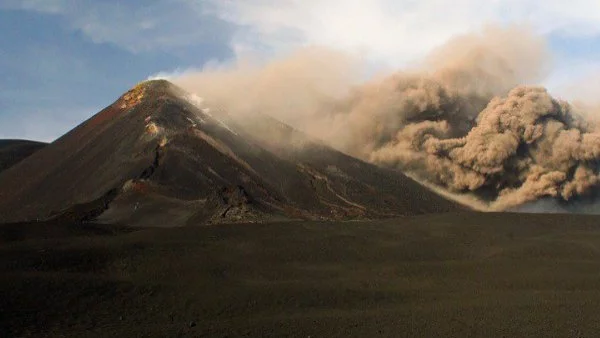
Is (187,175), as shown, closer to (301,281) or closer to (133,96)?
(133,96)

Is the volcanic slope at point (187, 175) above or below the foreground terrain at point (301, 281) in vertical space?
above

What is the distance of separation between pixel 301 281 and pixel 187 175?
29.9 meters

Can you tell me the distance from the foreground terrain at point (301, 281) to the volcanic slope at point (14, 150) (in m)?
69.1

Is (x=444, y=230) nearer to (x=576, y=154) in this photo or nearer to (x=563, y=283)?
(x=563, y=283)

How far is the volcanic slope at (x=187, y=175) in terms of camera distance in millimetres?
44031

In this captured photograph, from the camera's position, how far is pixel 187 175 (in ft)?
168

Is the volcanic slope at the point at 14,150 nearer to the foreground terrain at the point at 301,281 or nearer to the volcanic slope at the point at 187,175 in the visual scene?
the volcanic slope at the point at 187,175

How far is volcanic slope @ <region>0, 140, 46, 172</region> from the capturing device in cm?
9300

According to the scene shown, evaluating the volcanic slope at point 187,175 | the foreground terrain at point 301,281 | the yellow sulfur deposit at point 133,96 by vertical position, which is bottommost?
the foreground terrain at point 301,281

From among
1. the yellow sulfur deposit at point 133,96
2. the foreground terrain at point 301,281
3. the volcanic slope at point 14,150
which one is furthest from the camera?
the volcanic slope at point 14,150

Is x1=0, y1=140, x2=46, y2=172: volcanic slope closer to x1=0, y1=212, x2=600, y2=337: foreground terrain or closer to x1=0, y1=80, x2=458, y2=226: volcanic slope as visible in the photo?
x1=0, y1=80, x2=458, y2=226: volcanic slope

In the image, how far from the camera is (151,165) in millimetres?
51906

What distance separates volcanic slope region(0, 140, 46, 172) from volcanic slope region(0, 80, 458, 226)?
25911mm

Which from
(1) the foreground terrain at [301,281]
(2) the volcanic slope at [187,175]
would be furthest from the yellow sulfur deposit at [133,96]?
(1) the foreground terrain at [301,281]
